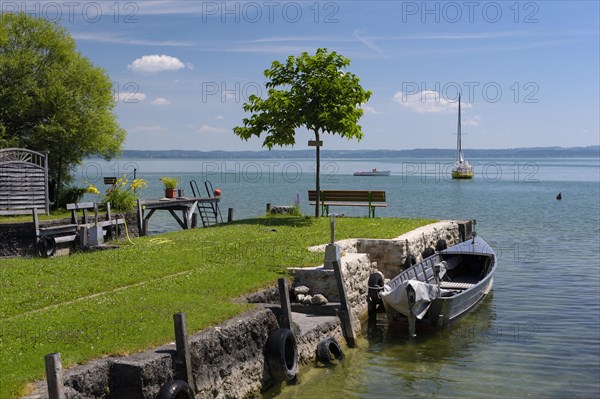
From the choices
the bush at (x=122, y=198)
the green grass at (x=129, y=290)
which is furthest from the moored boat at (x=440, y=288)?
the bush at (x=122, y=198)

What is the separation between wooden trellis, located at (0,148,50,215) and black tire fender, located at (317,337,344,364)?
19.3 m

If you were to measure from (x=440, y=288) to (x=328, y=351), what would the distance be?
7092 mm

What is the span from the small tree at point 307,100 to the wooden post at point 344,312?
12254 millimetres

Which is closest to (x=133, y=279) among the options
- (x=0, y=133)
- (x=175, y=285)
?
(x=175, y=285)

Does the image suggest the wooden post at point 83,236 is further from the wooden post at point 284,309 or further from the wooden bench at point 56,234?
the wooden post at point 284,309

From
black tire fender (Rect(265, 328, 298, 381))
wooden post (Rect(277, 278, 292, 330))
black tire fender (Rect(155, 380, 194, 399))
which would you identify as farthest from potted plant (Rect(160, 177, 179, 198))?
black tire fender (Rect(155, 380, 194, 399))

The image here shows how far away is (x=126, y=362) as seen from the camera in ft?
33.6

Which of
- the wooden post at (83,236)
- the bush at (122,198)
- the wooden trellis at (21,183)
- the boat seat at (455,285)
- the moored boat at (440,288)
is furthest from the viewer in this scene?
the bush at (122,198)

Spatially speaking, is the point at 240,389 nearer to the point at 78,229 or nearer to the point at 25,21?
the point at 78,229

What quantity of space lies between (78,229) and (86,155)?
47.4 ft

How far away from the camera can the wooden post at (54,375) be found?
8508 millimetres

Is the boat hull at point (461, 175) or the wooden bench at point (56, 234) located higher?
the boat hull at point (461, 175)

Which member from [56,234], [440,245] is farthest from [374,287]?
[56,234]

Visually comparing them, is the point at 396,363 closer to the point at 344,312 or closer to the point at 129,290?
the point at 344,312
